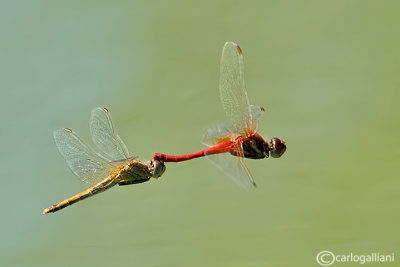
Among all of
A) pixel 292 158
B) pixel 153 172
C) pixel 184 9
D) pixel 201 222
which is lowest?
pixel 201 222

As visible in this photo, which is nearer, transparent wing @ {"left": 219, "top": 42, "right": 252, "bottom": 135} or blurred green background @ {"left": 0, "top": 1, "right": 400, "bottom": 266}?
transparent wing @ {"left": 219, "top": 42, "right": 252, "bottom": 135}

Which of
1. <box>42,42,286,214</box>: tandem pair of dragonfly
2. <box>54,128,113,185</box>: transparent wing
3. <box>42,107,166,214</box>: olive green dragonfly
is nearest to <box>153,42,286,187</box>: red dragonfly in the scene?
<box>42,42,286,214</box>: tandem pair of dragonfly

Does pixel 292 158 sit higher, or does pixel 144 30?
pixel 144 30

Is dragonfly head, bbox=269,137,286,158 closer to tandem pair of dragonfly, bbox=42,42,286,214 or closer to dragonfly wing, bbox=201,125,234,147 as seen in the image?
tandem pair of dragonfly, bbox=42,42,286,214

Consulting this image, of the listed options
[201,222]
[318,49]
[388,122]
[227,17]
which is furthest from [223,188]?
[227,17]

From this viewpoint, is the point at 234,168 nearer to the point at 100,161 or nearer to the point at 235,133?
the point at 235,133

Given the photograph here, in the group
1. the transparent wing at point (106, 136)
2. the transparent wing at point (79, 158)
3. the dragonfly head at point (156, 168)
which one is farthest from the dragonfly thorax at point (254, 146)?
the transparent wing at point (79, 158)

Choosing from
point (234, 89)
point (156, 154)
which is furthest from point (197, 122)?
point (234, 89)

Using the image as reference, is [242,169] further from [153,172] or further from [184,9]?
[184,9]
